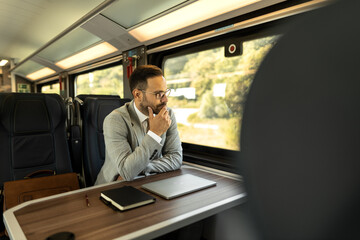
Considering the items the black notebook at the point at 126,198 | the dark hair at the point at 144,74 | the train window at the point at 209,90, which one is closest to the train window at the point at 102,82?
the train window at the point at 209,90

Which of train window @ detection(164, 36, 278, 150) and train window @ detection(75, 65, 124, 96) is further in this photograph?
train window @ detection(75, 65, 124, 96)

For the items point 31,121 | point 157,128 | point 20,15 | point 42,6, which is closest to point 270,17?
point 157,128

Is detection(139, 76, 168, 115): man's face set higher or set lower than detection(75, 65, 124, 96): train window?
lower

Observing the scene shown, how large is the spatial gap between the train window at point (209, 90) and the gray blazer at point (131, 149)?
474 mm

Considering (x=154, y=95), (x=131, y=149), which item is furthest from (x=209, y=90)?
(x=131, y=149)

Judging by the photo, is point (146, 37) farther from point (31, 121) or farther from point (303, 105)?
point (303, 105)

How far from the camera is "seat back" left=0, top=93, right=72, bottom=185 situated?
2002 mm

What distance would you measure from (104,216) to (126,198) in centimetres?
16

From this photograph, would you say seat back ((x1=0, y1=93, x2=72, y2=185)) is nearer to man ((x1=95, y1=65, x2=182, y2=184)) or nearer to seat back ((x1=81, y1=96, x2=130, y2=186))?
seat back ((x1=81, y1=96, x2=130, y2=186))

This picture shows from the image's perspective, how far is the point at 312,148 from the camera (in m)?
0.22

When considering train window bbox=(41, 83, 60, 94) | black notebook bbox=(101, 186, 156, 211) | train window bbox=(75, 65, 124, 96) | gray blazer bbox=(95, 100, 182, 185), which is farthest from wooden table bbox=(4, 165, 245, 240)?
train window bbox=(41, 83, 60, 94)

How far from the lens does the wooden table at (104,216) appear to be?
1.03 meters

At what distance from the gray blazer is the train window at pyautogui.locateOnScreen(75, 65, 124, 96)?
79.3 inches

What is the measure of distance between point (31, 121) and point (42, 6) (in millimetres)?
1868
